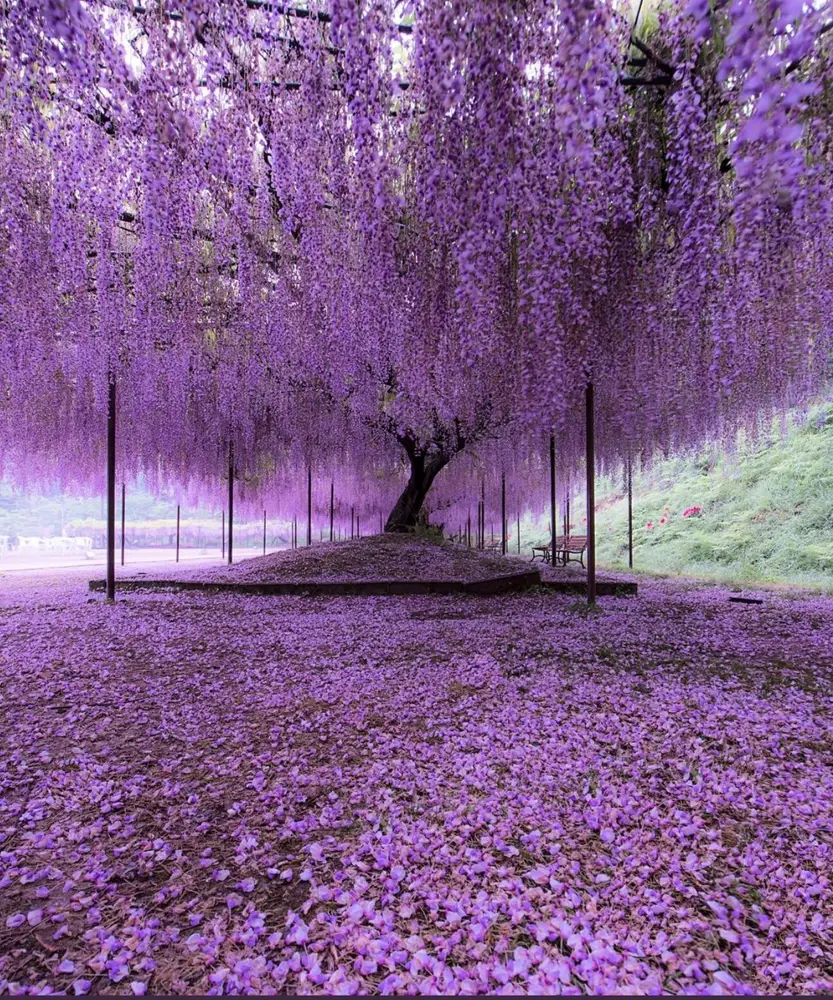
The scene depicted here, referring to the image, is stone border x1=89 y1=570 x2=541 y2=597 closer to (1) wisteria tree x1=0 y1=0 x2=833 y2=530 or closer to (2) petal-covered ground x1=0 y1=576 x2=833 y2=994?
(1) wisteria tree x1=0 y1=0 x2=833 y2=530

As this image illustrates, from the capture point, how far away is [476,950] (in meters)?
1.13

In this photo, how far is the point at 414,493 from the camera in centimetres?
1071

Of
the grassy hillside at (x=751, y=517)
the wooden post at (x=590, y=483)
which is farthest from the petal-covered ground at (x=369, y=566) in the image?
the grassy hillside at (x=751, y=517)

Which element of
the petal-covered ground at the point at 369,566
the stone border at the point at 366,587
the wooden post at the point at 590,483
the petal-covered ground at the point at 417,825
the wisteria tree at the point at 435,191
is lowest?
the petal-covered ground at the point at 417,825

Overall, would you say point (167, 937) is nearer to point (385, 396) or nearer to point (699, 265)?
point (699, 265)

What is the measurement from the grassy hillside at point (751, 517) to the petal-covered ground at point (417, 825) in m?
8.68

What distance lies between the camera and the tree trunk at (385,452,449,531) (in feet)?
33.9

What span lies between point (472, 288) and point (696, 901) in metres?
2.81

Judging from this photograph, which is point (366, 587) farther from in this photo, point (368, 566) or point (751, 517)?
point (751, 517)

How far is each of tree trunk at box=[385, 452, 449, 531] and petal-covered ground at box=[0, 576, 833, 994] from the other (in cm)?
702

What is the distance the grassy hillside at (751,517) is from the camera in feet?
36.5

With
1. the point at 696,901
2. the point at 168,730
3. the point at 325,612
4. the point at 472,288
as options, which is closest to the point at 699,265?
the point at 472,288

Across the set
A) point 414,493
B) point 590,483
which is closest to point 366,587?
point 590,483

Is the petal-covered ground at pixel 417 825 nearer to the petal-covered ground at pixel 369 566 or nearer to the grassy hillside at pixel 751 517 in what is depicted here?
the petal-covered ground at pixel 369 566
